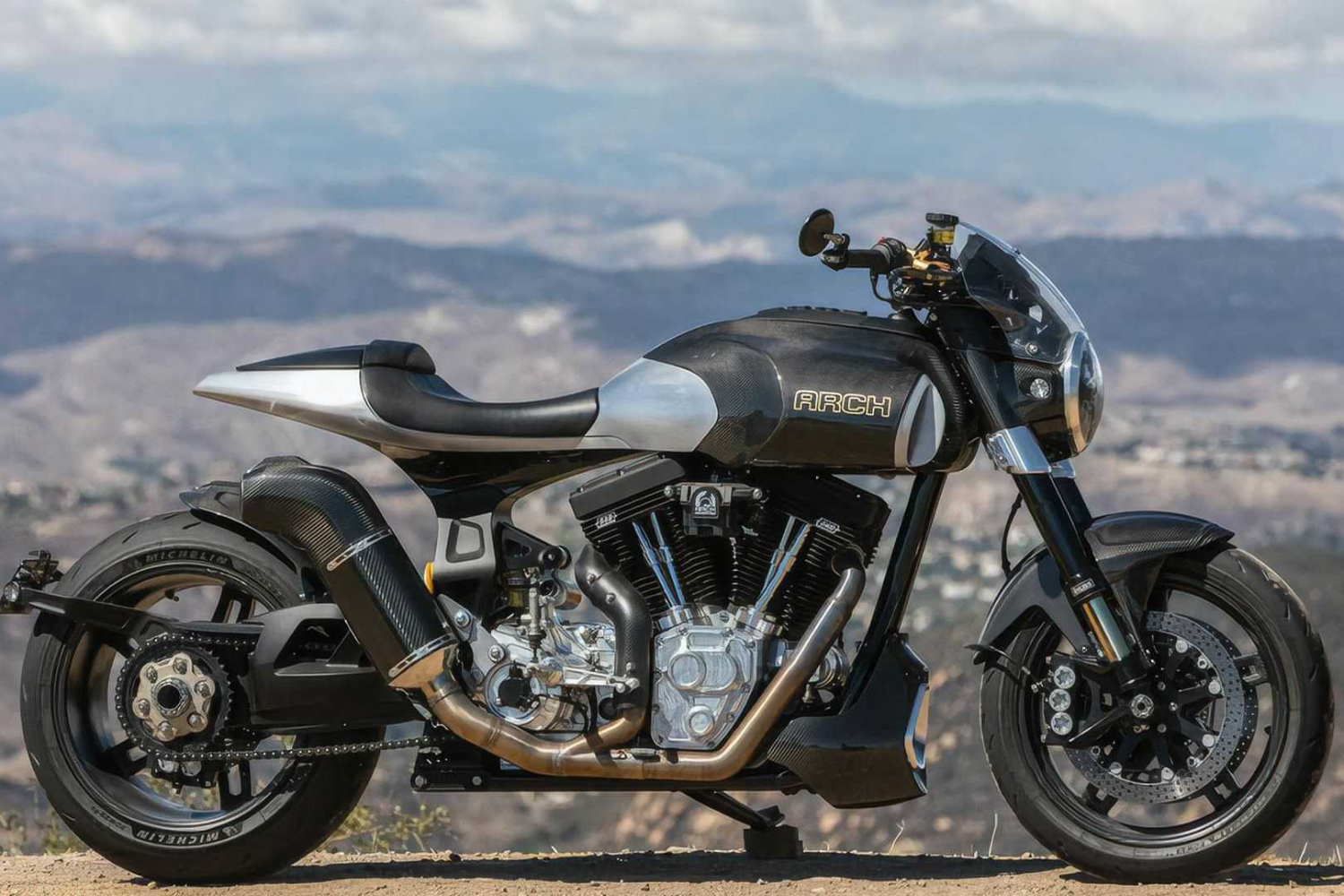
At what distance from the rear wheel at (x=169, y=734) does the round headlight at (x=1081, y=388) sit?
274 centimetres

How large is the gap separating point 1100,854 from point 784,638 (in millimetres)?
1318

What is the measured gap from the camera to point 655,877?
22.0 feet

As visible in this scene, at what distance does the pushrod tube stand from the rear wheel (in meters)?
1.80

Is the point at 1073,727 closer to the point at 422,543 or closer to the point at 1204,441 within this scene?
the point at 422,543

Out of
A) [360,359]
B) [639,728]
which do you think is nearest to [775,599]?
[639,728]

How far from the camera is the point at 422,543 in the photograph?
89125mm

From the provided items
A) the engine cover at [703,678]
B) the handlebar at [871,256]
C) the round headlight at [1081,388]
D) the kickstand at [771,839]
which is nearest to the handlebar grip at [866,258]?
the handlebar at [871,256]

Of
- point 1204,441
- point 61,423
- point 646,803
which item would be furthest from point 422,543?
point 61,423

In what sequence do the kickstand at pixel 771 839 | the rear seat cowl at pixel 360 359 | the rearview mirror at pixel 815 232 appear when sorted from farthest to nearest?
the kickstand at pixel 771 839, the rear seat cowl at pixel 360 359, the rearview mirror at pixel 815 232

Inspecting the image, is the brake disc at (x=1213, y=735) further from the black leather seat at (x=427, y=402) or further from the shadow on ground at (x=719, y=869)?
the black leather seat at (x=427, y=402)

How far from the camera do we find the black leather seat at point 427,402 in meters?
6.18

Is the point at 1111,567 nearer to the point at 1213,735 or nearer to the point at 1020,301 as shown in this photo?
the point at 1213,735

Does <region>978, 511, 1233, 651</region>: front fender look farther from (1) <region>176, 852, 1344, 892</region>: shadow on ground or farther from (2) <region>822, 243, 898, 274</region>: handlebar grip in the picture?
(2) <region>822, 243, 898, 274</region>: handlebar grip

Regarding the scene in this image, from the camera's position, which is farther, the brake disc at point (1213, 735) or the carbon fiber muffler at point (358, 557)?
the carbon fiber muffler at point (358, 557)
